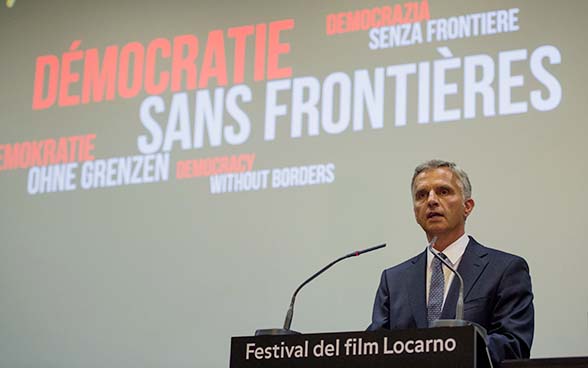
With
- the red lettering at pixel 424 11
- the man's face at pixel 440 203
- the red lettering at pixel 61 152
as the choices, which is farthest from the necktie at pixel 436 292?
the red lettering at pixel 61 152

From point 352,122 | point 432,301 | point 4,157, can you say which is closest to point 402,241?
point 352,122

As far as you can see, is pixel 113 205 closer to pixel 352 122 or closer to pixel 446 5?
pixel 352 122

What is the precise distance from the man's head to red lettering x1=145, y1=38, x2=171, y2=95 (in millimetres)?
2630

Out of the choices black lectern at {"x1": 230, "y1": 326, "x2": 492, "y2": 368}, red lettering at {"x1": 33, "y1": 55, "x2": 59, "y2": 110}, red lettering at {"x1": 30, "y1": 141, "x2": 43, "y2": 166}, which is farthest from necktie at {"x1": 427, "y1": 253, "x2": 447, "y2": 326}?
red lettering at {"x1": 33, "y1": 55, "x2": 59, "y2": 110}

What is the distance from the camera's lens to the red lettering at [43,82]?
22.1ft

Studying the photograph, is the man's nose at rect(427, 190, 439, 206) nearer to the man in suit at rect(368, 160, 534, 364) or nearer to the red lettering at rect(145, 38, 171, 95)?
the man in suit at rect(368, 160, 534, 364)

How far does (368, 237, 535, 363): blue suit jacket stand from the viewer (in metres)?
3.68

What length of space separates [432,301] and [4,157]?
3.54 m

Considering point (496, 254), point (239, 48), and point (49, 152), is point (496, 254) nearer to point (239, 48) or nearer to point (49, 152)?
point (239, 48)

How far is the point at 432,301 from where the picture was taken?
156 inches

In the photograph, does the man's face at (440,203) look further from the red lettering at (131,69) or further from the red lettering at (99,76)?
the red lettering at (99,76)

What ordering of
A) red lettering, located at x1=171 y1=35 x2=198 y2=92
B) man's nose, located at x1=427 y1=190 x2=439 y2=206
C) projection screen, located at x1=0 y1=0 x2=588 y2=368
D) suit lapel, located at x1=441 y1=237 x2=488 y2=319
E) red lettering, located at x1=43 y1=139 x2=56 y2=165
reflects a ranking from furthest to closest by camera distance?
red lettering, located at x1=43 y1=139 x2=56 y2=165 < red lettering, located at x1=171 y1=35 x2=198 y2=92 < projection screen, located at x1=0 y1=0 x2=588 y2=368 < man's nose, located at x1=427 y1=190 x2=439 y2=206 < suit lapel, located at x1=441 y1=237 x2=488 y2=319

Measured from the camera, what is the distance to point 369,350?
123 inches

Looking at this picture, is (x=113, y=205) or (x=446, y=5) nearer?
(x=446, y=5)
